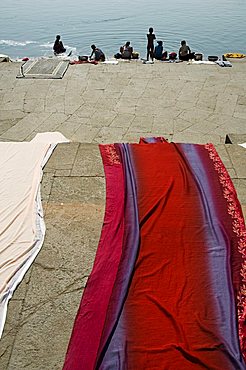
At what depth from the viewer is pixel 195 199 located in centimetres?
376

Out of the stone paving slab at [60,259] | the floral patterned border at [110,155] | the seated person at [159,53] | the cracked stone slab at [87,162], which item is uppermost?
the seated person at [159,53]

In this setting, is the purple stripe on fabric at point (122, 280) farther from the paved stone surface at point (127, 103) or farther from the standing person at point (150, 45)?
the standing person at point (150, 45)

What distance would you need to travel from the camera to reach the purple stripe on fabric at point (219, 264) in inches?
101

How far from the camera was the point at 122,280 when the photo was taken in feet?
9.61

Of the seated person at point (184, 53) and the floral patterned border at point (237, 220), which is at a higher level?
the seated person at point (184, 53)

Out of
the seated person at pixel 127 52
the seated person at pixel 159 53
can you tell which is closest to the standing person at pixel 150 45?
the seated person at pixel 159 53

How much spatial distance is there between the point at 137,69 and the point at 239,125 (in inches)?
142

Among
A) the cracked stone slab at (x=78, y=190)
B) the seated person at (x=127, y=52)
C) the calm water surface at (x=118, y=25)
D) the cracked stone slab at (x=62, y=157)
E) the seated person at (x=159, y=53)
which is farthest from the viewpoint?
the calm water surface at (x=118, y=25)

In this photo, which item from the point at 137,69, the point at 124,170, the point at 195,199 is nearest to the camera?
the point at 195,199

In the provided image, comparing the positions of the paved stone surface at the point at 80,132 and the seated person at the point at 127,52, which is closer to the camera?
the paved stone surface at the point at 80,132

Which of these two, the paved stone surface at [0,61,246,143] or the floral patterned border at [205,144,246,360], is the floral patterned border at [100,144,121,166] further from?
the paved stone surface at [0,61,246,143]

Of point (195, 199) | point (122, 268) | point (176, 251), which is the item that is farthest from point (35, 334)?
point (195, 199)

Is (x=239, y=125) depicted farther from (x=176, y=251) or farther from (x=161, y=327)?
(x=161, y=327)

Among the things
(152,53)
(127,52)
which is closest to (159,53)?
(152,53)
